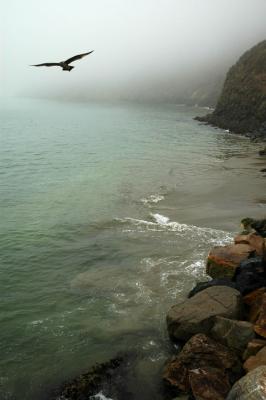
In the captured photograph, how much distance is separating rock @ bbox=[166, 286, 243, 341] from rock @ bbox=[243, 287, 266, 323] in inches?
15.3

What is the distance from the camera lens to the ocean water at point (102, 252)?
14.2m

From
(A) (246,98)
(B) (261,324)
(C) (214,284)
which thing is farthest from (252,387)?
(A) (246,98)

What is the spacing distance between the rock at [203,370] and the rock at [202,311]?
89 cm

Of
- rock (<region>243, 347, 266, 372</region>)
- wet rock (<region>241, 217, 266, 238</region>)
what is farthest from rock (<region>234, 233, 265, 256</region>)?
rock (<region>243, 347, 266, 372</region>)

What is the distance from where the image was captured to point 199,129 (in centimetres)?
8412

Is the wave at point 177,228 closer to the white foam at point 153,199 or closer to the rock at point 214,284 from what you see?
the white foam at point 153,199

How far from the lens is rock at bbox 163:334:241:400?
37.1 feet

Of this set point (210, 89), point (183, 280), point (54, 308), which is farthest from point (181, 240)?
point (210, 89)

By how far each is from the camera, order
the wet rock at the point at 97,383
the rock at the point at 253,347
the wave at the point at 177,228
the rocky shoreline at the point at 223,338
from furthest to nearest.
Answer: the wave at the point at 177,228, the wet rock at the point at 97,383, the rock at the point at 253,347, the rocky shoreline at the point at 223,338

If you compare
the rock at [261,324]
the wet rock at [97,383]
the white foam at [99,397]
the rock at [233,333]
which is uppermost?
the rock at [261,324]

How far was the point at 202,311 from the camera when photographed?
46.3ft

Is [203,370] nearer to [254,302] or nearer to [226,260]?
[254,302]

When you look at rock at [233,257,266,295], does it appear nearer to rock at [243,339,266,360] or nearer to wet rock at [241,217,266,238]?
rock at [243,339,266,360]

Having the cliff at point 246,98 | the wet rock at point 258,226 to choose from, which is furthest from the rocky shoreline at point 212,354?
the cliff at point 246,98
